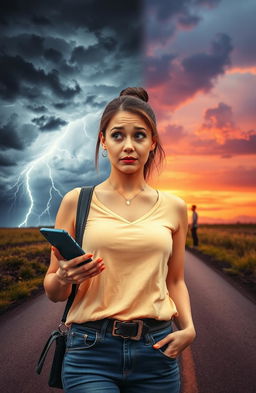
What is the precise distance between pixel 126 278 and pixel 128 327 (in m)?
0.23

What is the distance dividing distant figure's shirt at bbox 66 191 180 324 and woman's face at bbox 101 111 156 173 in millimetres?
292

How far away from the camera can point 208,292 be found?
9312 millimetres

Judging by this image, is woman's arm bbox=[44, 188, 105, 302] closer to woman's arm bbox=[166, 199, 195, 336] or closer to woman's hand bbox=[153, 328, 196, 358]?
woman's hand bbox=[153, 328, 196, 358]

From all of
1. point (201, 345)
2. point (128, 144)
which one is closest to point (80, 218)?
point (128, 144)

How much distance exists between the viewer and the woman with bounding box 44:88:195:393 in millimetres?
1882

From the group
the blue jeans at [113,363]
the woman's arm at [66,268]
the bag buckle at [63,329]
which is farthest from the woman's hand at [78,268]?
the bag buckle at [63,329]

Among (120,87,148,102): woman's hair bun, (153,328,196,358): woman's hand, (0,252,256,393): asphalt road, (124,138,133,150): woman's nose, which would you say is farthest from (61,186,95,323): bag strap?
(0,252,256,393): asphalt road

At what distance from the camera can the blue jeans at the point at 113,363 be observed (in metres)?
1.86

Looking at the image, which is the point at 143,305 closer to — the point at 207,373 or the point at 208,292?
the point at 207,373

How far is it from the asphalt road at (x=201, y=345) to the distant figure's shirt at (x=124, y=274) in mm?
2523

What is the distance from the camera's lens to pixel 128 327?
6.23 ft

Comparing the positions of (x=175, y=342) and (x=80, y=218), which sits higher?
(x=80, y=218)

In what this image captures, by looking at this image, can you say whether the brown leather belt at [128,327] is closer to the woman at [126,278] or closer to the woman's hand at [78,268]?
the woman at [126,278]

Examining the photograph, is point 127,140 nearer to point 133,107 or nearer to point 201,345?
point 133,107
